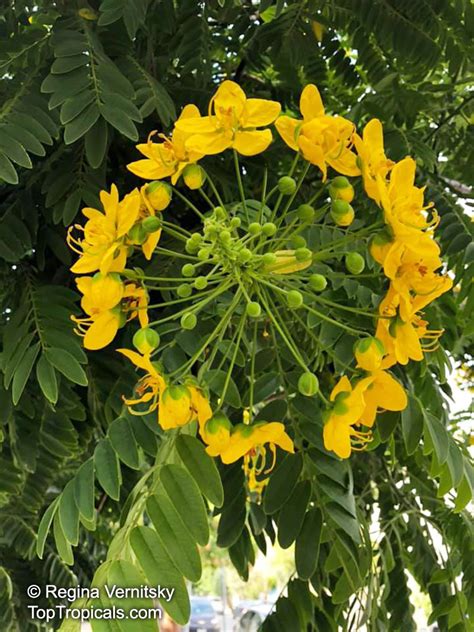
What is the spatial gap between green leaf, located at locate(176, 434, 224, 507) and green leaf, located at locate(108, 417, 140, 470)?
4cm

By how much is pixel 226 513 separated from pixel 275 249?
23 centimetres

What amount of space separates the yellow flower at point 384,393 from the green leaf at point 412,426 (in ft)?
0.27

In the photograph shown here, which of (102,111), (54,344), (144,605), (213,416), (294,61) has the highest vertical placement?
(294,61)

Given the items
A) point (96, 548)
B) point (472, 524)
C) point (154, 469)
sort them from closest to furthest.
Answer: point (154, 469) → point (472, 524) → point (96, 548)

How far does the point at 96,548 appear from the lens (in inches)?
41.7

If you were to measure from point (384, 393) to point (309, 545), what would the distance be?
6.3 inches

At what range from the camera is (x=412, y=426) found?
1.81 ft

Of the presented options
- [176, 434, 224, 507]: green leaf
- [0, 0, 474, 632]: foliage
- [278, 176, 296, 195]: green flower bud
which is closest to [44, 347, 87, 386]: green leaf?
[0, 0, 474, 632]: foliage

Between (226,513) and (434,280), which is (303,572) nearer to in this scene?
(226,513)

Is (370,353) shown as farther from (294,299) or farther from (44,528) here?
(44,528)

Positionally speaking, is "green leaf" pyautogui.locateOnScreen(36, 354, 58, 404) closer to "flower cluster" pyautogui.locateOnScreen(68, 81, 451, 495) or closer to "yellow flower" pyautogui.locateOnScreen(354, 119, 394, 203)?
"flower cluster" pyautogui.locateOnScreen(68, 81, 451, 495)

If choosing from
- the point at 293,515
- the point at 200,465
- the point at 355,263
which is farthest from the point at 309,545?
the point at 355,263

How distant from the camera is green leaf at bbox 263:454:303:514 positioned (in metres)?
0.57

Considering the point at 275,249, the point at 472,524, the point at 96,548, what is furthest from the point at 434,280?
the point at 96,548
